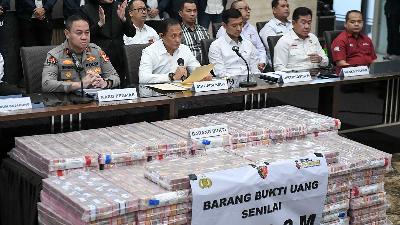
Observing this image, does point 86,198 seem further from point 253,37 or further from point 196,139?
point 253,37

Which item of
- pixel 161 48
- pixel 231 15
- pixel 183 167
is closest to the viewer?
pixel 183 167

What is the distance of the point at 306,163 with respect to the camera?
3408mm

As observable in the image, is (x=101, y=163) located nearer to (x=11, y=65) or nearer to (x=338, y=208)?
(x=338, y=208)

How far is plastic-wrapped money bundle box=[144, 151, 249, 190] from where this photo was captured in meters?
3.08

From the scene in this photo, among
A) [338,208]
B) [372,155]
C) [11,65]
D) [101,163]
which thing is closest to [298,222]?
[338,208]

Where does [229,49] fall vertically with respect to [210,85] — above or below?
above

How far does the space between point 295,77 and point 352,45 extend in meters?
1.42

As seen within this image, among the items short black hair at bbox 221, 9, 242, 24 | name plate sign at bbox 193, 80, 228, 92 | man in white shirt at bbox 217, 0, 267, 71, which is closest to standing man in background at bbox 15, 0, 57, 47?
man in white shirt at bbox 217, 0, 267, 71

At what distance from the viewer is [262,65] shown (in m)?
5.91

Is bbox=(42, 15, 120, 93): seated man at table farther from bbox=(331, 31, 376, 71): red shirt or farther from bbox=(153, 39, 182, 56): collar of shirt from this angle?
bbox=(331, 31, 376, 71): red shirt

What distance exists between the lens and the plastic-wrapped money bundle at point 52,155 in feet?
10.6

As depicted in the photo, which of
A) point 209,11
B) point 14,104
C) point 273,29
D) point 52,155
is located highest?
point 209,11

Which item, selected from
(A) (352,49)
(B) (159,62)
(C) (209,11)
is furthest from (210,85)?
(C) (209,11)

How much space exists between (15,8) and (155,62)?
2518 millimetres
